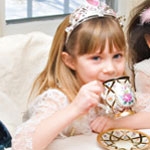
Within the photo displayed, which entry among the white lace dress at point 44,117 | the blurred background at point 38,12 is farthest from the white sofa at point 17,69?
the blurred background at point 38,12

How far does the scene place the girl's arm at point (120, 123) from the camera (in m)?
1.27

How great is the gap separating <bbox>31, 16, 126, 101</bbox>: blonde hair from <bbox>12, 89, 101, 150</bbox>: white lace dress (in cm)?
5

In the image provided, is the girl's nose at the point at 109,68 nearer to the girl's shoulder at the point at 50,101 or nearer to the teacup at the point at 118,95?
the teacup at the point at 118,95

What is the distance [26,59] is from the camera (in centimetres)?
168

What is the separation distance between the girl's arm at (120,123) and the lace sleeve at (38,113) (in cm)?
15

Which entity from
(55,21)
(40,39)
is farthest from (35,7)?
(40,39)

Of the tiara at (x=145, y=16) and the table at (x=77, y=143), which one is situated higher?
the tiara at (x=145, y=16)

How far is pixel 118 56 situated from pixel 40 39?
663 millimetres

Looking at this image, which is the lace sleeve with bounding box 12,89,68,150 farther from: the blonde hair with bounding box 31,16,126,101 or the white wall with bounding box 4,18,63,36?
the white wall with bounding box 4,18,63,36

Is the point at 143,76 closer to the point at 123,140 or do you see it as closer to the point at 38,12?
the point at 123,140

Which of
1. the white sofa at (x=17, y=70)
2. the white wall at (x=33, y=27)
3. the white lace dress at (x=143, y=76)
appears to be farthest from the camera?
the white wall at (x=33, y=27)

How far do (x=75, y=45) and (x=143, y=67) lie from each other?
615 mm

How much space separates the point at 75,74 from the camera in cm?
132

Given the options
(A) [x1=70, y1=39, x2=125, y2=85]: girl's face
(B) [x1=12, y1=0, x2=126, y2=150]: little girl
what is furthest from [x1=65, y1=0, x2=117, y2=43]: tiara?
(A) [x1=70, y1=39, x2=125, y2=85]: girl's face
